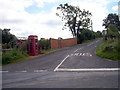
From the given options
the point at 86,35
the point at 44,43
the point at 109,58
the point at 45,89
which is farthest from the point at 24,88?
the point at 86,35

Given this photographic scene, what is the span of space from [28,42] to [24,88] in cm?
1891

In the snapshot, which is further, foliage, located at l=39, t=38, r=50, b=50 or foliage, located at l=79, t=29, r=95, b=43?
foliage, located at l=79, t=29, r=95, b=43

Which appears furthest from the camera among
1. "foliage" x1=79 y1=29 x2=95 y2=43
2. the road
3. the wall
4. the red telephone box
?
"foliage" x1=79 y1=29 x2=95 y2=43

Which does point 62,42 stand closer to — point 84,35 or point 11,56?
point 84,35

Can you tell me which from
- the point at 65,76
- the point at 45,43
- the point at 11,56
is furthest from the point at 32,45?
the point at 65,76

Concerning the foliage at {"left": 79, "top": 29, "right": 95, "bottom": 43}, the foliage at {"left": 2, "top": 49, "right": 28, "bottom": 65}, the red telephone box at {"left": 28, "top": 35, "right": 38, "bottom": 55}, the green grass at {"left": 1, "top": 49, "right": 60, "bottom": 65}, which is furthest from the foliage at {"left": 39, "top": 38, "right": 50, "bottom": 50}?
the foliage at {"left": 79, "top": 29, "right": 95, "bottom": 43}

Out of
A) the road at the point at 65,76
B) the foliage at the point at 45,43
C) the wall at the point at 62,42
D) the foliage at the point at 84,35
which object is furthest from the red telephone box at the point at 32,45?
the foliage at the point at 84,35

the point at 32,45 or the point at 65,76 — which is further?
the point at 32,45

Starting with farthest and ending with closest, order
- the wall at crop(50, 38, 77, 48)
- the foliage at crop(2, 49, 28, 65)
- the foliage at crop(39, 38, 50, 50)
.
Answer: the wall at crop(50, 38, 77, 48), the foliage at crop(39, 38, 50, 50), the foliage at crop(2, 49, 28, 65)

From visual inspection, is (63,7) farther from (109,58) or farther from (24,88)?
(24,88)

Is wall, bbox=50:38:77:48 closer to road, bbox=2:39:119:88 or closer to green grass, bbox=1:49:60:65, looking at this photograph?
green grass, bbox=1:49:60:65

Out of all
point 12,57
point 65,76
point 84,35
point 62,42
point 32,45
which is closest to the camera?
point 65,76

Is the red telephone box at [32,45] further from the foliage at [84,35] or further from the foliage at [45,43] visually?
the foliage at [84,35]

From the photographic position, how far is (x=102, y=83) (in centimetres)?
943
